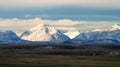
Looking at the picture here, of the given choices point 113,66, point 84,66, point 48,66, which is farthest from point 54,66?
point 113,66

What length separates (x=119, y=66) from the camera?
111875mm

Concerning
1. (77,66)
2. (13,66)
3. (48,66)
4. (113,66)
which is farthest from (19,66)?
(113,66)

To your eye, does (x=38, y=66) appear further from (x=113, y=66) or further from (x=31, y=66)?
(x=113, y=66)

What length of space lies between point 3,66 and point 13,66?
3.15m

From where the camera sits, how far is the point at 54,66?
112375 mm

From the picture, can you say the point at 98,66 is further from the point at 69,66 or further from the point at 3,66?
the point at 3,66

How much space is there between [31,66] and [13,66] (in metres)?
5.22

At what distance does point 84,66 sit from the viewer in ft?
368

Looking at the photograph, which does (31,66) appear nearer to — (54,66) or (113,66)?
(54,66)

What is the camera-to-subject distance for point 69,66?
4417 inches

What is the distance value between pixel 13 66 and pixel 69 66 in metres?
16.5

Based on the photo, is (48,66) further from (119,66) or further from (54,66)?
(119,66)

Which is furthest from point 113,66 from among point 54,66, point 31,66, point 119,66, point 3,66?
point 3,66

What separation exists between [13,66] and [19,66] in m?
1.73
